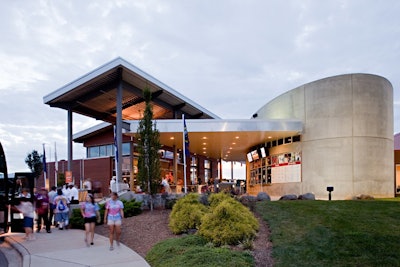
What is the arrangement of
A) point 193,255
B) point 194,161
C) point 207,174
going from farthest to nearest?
1. point 207,174
2. point 194,161
3. point 193,255

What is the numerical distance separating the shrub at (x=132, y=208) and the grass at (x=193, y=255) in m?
5.96

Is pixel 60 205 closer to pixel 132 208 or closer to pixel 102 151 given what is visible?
pixel 132 208

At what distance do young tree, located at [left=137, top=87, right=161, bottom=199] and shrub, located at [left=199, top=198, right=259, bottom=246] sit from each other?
7093mm

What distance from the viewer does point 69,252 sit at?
1012cm

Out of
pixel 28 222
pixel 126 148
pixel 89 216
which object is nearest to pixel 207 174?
pixel 126 148

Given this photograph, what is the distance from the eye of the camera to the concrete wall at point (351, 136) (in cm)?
2128

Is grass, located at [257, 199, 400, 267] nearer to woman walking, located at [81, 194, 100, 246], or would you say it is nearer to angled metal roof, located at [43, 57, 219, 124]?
woman walking, located at [81, 194, 100, 246]

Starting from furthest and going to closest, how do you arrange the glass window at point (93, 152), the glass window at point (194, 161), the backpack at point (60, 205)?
1. the glass window at point (194, 161)
2. the glass window at point (93, 152)
3. the backpack at point (60, 205)

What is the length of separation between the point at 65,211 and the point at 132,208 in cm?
274

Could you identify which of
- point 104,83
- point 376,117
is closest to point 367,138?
point 376,117

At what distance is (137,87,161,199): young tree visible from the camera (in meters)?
16.6

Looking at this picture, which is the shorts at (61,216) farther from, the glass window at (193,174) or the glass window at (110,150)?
the glass window at (193,174)

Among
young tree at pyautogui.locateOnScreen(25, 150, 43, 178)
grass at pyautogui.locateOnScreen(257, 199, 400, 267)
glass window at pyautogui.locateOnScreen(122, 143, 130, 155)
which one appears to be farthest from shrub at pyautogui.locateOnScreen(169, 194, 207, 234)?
young tree at pyautogui.locateOnScreen(25, 150, 43, 178)

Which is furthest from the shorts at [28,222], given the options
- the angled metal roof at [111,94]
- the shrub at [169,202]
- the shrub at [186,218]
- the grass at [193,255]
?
the angled metal roof at [111,94]
